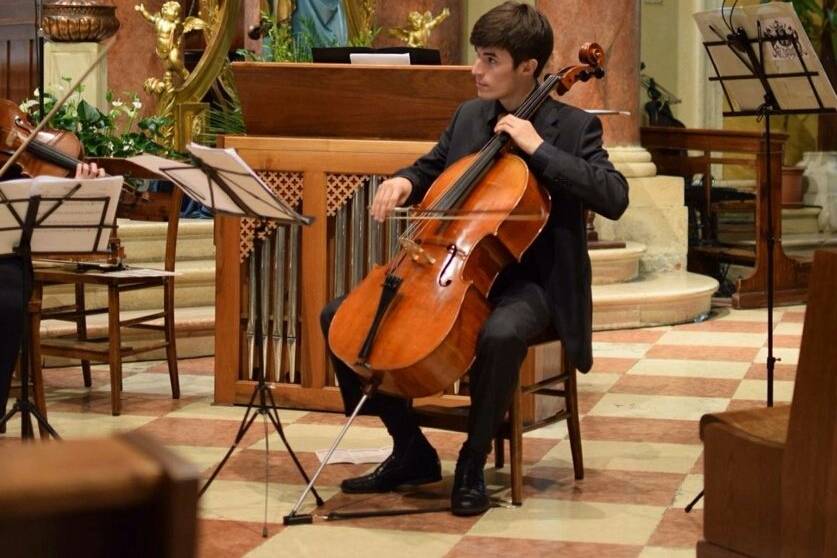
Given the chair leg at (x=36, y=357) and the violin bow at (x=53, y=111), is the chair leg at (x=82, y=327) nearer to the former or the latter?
the chair leg at (x=36, y=357)

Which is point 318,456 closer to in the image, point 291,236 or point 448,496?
point 448,496

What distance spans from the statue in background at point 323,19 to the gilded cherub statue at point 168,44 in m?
1.25

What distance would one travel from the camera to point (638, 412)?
5426 millimetres

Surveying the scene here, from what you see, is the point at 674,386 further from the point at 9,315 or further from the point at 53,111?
the point at 53,111

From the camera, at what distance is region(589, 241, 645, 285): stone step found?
805 cm

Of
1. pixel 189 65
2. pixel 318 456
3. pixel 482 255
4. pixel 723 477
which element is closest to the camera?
pixel 723 477

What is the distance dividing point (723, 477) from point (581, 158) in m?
1.65

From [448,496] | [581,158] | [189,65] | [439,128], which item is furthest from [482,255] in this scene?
[189,65]

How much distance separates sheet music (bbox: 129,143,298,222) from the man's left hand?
69cm

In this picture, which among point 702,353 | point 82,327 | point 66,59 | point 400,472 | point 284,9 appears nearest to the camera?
point 400,472

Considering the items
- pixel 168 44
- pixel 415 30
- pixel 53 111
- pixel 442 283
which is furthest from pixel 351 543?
pixel 168 44

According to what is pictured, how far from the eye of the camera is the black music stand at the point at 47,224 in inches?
153

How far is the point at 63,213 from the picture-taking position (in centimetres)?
400

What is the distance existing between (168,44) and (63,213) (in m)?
5.46
